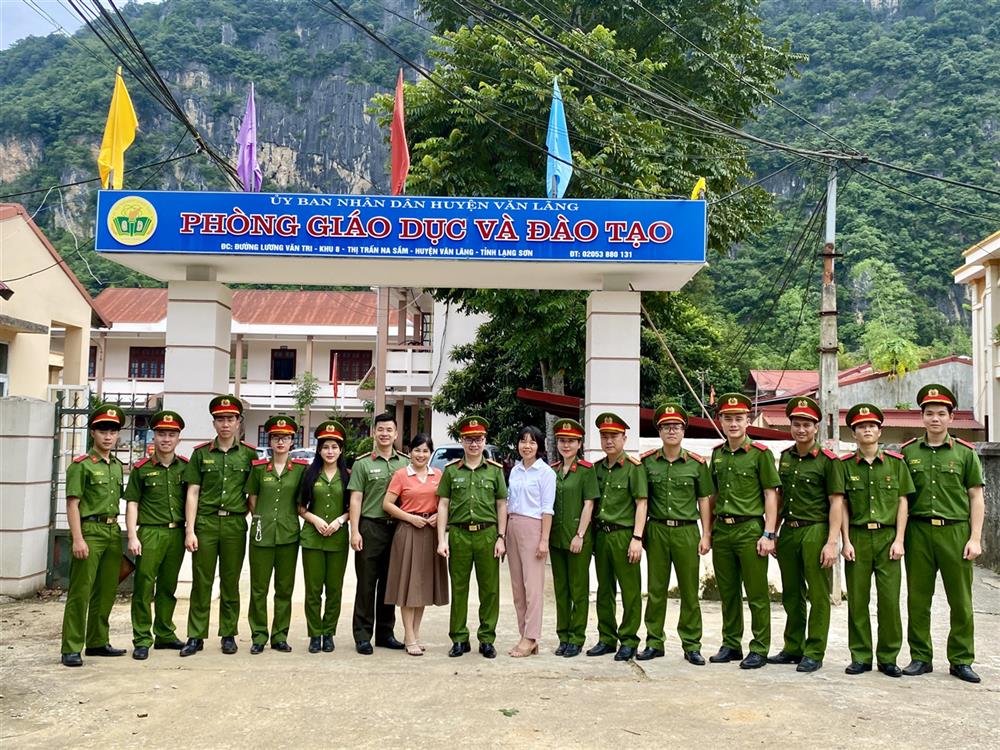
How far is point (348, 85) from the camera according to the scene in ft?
205

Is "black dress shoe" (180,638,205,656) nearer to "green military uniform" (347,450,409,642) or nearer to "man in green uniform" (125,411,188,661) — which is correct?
"man in green uniform" (125,411,188,661)

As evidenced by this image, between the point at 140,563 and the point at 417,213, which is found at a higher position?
the point at 417,213

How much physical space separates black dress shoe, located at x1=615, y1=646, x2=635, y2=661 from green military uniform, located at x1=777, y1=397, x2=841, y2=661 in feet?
3.07


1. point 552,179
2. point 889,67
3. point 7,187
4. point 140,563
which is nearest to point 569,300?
point 552,179

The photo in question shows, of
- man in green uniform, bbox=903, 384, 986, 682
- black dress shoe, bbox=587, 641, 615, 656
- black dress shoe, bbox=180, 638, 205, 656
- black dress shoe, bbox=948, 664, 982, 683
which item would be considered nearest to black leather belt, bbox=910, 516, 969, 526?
man in green uniform, bbox=903, 384, 986, 682

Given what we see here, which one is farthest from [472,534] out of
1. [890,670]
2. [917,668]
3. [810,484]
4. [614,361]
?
[614,361]

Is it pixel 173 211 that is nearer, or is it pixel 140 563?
pixel 140 563

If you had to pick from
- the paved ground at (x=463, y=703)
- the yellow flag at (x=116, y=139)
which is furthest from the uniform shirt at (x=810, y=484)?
the yellow flag at (x=116, y=139)

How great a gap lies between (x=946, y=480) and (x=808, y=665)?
4.44 feet

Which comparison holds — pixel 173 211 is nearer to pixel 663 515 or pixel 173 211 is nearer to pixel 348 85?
pixel 663 515

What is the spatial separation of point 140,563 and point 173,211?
325cm

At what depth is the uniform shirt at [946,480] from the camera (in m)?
5.48

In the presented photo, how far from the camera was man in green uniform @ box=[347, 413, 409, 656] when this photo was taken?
6.00m

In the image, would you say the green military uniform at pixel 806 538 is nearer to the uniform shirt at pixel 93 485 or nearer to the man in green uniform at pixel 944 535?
the man in green uniform at pixel 944 535
